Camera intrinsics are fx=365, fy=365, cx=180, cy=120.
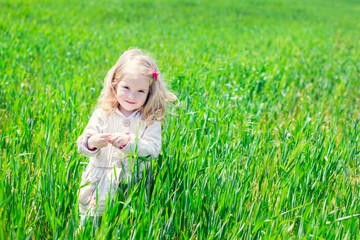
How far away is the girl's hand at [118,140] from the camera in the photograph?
1.72 meters

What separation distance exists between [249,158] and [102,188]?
91 centimetres

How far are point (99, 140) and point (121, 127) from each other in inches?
8.4

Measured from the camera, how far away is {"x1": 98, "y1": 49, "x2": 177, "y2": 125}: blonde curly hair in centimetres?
191

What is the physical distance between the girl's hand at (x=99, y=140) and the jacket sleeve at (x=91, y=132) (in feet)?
0.14

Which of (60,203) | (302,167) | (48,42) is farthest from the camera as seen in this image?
(48,42)

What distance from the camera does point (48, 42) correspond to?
606 cm

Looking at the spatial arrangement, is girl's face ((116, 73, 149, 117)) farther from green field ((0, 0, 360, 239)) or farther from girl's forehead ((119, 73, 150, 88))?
green field ((0, 0, 360, 239))

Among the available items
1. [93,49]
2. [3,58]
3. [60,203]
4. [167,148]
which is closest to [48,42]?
[93,49]

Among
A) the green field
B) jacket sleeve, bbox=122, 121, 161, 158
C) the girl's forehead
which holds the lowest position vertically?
the green field

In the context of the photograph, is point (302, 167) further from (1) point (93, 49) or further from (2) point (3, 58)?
(1) point (93, 49)

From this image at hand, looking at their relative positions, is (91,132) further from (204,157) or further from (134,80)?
(204,157)

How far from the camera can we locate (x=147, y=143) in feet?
5.94

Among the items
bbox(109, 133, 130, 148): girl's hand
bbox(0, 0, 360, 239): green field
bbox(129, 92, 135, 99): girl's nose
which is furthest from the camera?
bbox(129, 92, 135, 99): girl's nose

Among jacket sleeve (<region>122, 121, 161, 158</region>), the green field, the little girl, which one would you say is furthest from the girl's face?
the green field
